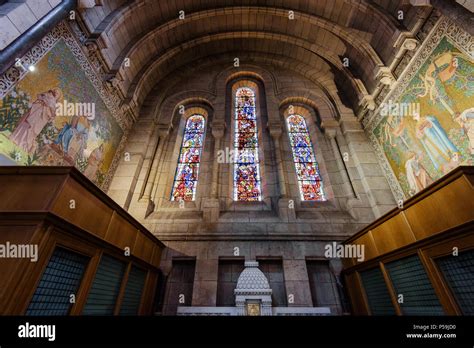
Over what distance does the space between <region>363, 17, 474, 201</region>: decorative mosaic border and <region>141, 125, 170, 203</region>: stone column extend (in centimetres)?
716

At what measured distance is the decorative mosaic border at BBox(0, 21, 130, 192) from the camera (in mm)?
3658

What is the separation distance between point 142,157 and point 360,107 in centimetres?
787

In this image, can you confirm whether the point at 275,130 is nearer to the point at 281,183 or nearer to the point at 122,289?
the point at 281,183

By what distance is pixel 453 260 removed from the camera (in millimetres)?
2662

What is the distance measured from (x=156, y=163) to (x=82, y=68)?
314cm

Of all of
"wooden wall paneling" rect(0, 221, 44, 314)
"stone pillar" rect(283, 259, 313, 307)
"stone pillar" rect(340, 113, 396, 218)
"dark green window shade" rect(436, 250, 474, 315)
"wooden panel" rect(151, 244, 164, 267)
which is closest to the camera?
"wooden wall paneling" rect(0, 221, 44, 314)

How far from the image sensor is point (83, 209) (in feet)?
9.17

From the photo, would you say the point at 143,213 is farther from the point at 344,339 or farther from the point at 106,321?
the point at 344,339

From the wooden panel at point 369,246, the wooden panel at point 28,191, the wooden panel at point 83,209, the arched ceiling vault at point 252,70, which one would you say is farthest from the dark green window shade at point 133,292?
the arched ceiling vault at point 252,70

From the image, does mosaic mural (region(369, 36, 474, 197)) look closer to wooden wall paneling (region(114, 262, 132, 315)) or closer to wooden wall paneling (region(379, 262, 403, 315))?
wooden wall paneling (region(379, 262, 403, 315))

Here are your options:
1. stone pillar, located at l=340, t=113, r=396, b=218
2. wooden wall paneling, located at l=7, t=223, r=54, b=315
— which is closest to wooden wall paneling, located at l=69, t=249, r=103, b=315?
wooden wall paneling, located at l=7, t=223, r=54, b=315

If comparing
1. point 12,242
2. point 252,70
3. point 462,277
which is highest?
point 252,70

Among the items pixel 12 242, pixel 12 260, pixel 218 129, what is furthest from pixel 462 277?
pixel 218 129

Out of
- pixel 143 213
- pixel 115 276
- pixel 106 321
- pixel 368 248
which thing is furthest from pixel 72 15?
pixel 368 248
